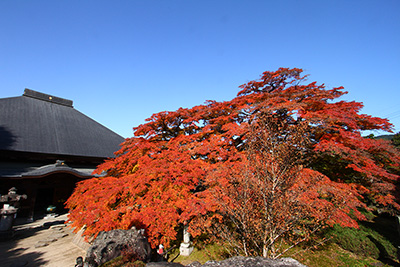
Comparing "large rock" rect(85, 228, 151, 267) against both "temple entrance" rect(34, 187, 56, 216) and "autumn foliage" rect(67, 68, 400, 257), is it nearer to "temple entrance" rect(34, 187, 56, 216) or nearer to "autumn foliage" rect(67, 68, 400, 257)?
"autumn foliage" rect(67, 68, 400, 257)

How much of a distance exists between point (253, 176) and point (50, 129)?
17.1 m

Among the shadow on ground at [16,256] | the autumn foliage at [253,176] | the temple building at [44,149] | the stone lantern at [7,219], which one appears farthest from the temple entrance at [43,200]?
the autumn foliage at [253,176]

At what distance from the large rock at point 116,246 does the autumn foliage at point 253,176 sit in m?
0.46

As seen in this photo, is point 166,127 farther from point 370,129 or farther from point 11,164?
point 11,164

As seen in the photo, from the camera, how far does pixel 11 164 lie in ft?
Answer: 39.7

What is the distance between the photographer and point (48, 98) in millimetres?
18219

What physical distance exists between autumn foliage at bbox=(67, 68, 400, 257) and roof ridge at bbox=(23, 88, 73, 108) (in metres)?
14.6

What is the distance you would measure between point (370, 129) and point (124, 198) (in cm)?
1076

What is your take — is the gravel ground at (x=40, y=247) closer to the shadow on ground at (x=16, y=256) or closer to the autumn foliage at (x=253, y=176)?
the shadow on ground at (x=16, y=256)

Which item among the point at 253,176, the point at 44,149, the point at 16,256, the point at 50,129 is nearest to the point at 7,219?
the point at 16,256

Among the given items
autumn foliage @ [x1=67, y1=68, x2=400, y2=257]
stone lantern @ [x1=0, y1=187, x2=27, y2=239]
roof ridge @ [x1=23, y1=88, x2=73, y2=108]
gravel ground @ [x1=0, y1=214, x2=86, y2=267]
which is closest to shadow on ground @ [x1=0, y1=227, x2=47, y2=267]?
gravel ground @ [x1=0, y1=214, x2=86, y2=267]

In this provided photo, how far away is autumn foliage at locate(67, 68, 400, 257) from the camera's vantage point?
15.8 feet

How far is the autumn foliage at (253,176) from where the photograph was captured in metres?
4.80

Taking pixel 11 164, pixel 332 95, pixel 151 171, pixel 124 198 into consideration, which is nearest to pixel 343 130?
pixel 332 95
